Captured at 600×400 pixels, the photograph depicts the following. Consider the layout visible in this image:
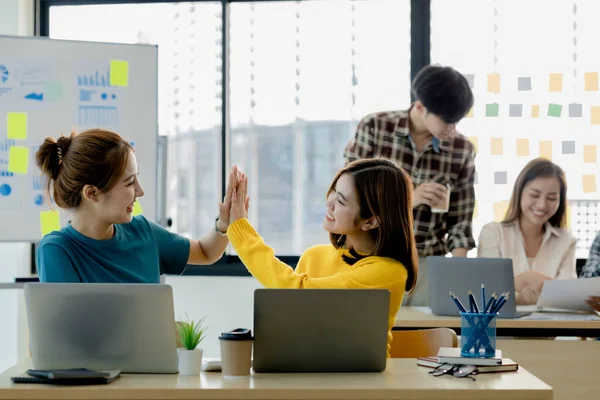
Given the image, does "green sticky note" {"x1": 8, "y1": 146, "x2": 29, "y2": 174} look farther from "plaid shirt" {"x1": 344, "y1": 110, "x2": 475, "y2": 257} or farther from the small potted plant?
the small potted plant

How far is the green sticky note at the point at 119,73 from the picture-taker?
3.96 meters

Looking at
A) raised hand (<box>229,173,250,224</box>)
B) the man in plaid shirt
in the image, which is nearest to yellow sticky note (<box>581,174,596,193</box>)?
the man in plaid shirt

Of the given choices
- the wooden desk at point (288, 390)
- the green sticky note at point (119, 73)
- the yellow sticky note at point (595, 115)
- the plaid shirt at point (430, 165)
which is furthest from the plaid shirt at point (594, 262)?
the green sticky note at point (119, 73)

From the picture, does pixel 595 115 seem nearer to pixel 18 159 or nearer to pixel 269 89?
pixel 269 89

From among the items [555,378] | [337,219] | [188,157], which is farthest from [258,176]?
[337,219]

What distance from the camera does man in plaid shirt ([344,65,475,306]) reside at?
3553 mm

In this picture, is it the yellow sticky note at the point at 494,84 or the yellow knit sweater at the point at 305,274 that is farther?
the yellow sticky note at the point at 494,84

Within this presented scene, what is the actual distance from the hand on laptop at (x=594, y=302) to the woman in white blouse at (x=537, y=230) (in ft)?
→ 1.55

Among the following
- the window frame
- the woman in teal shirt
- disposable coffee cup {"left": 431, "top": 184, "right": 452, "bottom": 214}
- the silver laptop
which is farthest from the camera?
the window frame

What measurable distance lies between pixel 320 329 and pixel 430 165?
7.02 feet

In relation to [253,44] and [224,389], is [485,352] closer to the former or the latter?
[224,389]

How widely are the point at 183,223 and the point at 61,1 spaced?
1.42m

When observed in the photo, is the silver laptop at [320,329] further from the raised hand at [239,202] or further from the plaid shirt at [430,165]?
the plaid shirt at [430,165]

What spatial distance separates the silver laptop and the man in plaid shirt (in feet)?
6.11
